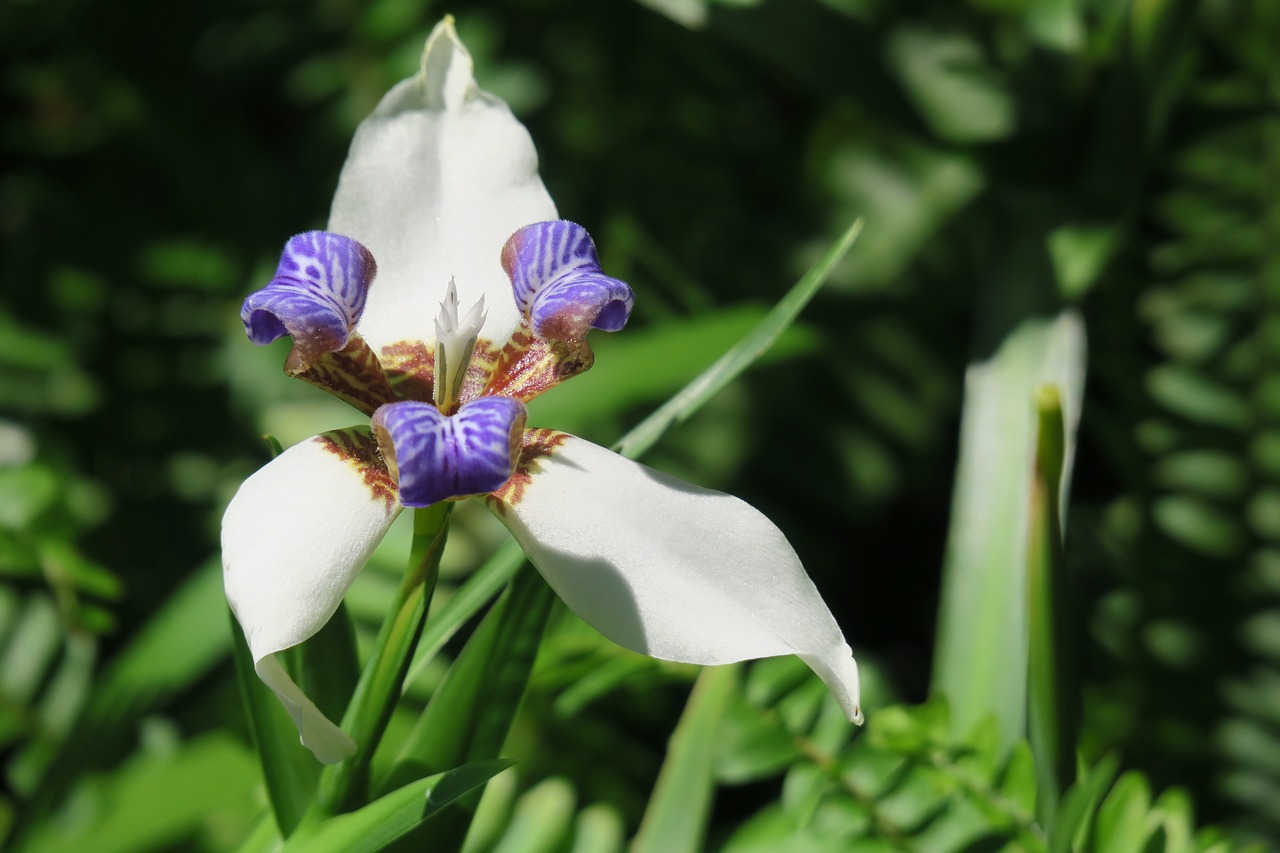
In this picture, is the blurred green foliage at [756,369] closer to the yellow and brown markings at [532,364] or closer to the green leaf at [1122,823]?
the green leaf at [1122,823]

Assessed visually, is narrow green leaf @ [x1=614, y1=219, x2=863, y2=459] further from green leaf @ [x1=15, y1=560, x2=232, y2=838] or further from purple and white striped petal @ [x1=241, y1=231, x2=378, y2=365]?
green leaf @ [x1=15, y1=560, x2=232, y2=838]

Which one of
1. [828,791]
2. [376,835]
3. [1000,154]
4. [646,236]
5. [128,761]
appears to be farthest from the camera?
[646,236]

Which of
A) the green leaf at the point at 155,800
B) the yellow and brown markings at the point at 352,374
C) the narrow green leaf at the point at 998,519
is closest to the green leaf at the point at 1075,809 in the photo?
the narrow green leaf at the point at 998,519

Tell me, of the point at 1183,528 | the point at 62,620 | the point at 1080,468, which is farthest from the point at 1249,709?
the point at 62,620

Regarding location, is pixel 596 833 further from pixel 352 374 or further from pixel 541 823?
pixel 352 374

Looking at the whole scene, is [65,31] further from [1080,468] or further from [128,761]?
[1080,468]

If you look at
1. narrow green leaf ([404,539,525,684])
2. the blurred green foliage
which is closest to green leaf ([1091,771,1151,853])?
the blurred green foliage
